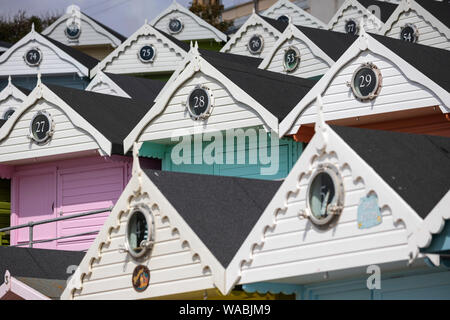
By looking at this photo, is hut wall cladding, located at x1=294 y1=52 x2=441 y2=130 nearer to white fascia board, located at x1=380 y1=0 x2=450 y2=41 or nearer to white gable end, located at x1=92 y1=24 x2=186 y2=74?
white fascia board, located at x1=380 y1=0 x2=450 y2=41

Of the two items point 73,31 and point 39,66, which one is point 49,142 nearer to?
point 39,66

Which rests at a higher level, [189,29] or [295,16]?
[189,29]

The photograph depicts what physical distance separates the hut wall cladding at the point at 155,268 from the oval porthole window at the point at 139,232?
4.3 inches

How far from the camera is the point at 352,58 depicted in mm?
21688

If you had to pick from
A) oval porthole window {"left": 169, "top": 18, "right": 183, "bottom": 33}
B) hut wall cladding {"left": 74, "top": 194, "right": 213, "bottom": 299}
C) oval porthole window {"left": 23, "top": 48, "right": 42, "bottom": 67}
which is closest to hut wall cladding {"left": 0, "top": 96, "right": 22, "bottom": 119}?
oval porthole window {"left": 23, "top": 48, "right": 42, "bottom": 67}

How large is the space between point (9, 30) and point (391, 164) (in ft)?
221

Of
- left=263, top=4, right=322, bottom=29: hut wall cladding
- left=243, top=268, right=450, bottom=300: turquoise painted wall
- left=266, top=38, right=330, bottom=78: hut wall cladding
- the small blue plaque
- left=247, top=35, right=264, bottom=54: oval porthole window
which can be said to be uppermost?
left=263, top=4, right=322, bottom=29: hut wall cladding

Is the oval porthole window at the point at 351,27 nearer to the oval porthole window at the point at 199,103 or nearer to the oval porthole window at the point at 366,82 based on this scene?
the oval porthole window at the point at 199,103

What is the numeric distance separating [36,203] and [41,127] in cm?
206

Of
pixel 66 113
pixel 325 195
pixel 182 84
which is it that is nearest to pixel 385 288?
pixel 325 195

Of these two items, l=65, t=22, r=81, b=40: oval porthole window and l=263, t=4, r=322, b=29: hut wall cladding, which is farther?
l=65, t=22, r=81, b=40: oval porthole window

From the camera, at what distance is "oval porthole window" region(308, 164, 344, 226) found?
14.6 meters

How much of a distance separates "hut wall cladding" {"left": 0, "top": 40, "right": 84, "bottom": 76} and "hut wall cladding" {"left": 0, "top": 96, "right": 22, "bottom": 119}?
7.43 m

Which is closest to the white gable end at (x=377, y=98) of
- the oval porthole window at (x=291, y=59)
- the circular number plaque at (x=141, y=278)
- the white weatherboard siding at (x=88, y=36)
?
the circular number plaque at (x=141, y=278)
